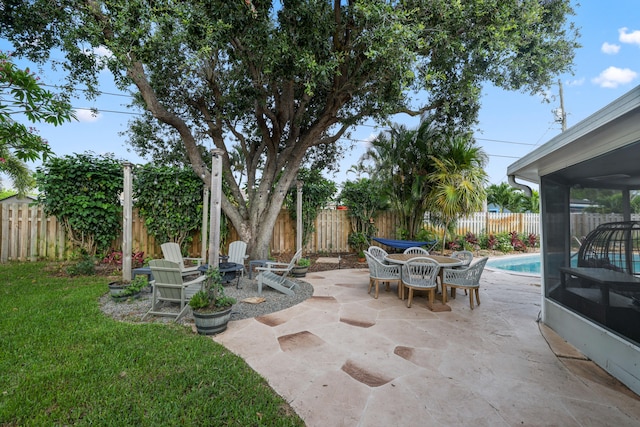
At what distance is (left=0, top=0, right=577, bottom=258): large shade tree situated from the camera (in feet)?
13.8

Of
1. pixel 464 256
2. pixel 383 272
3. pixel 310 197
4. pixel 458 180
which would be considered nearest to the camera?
pixel 383 272

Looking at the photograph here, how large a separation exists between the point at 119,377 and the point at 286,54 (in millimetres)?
4746

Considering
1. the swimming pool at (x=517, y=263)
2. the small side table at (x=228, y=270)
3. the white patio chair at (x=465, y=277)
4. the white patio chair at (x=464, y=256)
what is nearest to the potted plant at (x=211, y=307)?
the small side table at (x=228, y=270)

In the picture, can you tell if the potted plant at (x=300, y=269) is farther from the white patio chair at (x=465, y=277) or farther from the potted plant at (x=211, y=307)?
the white patio chair at (x=465, y=277)

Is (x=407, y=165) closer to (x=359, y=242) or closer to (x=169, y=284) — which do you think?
(x=359, y=242)

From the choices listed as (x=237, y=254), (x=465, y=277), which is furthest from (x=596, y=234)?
(x=237, y=254)

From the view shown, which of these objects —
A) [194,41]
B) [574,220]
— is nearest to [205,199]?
[194,41]

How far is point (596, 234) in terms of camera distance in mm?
2795

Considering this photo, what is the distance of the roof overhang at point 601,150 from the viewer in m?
1.82

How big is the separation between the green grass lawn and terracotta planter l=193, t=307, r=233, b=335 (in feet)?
0.39

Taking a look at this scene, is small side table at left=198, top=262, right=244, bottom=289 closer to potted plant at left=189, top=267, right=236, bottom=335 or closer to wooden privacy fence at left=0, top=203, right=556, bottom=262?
potted plant at left=189, top=267, right=236, bottom=335

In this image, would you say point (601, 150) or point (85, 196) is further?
point (85, 196)

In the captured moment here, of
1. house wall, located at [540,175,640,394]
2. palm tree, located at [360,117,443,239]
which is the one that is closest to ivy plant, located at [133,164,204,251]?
palm tree, located at [360,117,443,239]

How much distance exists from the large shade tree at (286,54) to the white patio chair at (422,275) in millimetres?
2804
